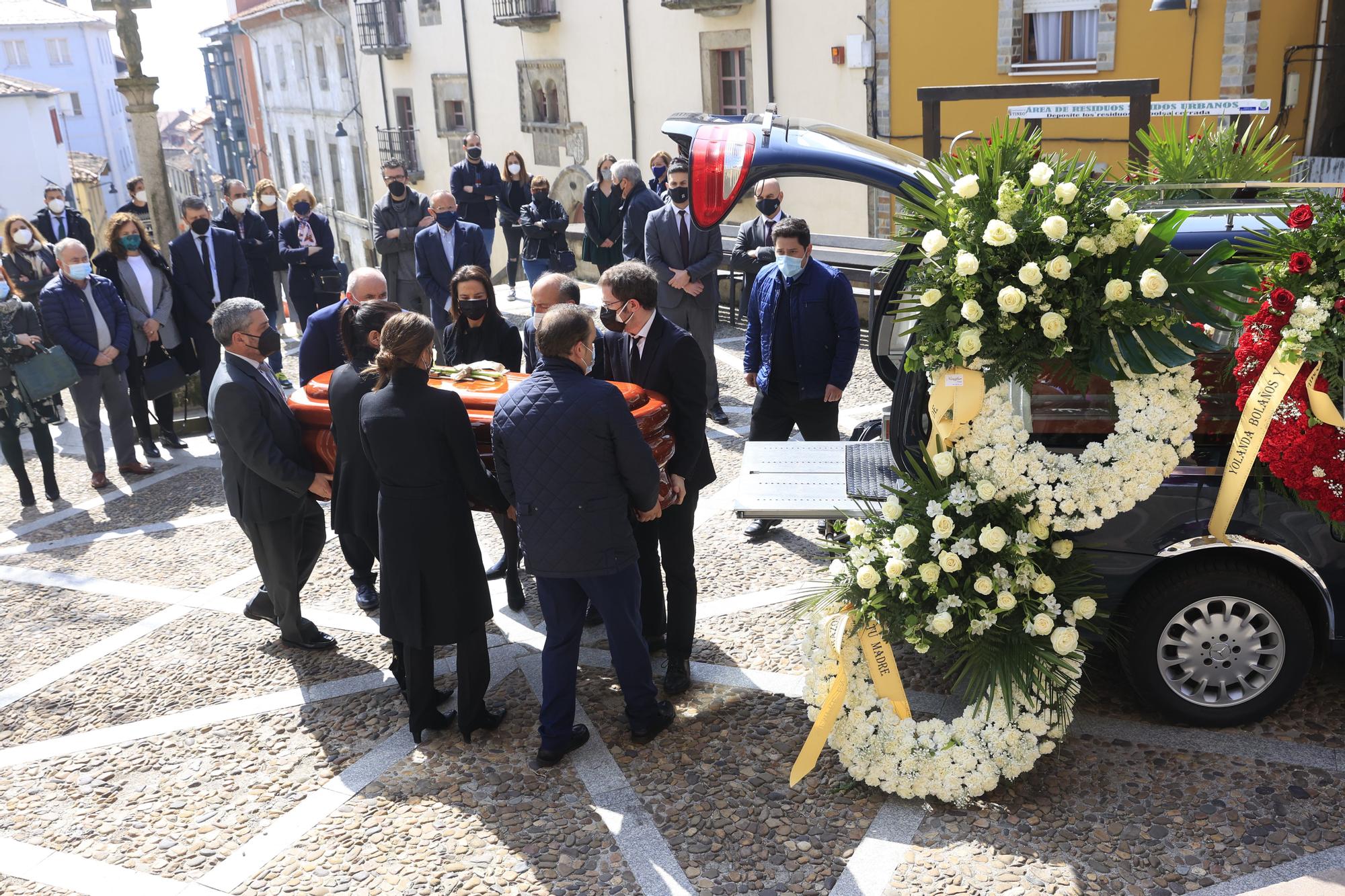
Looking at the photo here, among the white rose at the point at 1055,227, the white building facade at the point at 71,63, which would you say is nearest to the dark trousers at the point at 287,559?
the white rose at the point at 1055,227

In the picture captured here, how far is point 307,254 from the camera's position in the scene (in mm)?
11750

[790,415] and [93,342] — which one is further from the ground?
[93,342]

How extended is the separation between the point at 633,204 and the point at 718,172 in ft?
12.7

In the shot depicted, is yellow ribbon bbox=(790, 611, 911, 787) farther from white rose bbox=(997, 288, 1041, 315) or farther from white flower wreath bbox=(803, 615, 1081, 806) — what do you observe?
white rose bbox=(997, 288, 1041, 315)

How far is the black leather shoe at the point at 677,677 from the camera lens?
5.31 meters

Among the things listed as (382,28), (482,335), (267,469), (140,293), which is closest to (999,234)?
(482,335)

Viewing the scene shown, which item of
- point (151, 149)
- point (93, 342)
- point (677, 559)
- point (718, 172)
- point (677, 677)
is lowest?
point (677, 677)

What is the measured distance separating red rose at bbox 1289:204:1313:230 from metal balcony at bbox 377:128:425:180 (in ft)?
92.2

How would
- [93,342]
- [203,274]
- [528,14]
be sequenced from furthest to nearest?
[528,14] → [203,274] → [93,342]

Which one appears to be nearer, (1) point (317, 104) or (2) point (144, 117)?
(2) point (144, 117)

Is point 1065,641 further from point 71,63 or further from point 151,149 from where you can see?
point 71,63

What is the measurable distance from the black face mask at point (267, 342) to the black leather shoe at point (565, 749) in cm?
222

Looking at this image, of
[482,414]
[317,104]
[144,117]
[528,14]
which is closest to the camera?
[482,414]

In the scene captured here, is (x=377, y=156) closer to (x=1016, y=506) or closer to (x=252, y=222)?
(x=252, y=222)
